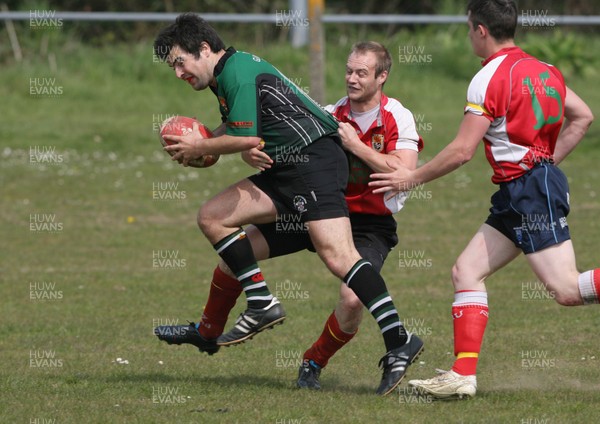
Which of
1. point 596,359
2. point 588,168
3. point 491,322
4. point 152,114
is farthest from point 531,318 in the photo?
point 152,114

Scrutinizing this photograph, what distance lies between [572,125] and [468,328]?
1.37 meters

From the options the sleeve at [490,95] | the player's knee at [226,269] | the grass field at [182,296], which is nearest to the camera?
the sleeve at [490,95]

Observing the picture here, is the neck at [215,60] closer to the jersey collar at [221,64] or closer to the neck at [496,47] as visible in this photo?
the jersey collar at [221,64]

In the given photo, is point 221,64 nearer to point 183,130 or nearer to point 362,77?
point 183,130

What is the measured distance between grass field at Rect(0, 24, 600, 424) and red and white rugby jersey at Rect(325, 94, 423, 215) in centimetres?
117

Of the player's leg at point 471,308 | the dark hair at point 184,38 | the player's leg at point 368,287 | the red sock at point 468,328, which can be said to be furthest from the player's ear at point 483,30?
the dark hair at point 184,38

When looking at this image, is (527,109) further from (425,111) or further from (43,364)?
(425,111)

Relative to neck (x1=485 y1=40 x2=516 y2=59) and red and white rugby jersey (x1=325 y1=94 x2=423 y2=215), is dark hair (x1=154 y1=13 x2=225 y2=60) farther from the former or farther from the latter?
neck (x1=485 y1=40 x2=516 y2=59)

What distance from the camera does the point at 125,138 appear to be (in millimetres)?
19781

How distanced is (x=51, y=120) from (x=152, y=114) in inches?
77.4

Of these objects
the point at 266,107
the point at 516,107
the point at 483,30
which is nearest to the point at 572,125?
the point at 516,107

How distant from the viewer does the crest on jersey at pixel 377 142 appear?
6.81 metres

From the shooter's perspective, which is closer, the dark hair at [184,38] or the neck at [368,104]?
the dark hair at [184,38]

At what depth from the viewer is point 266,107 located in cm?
653
